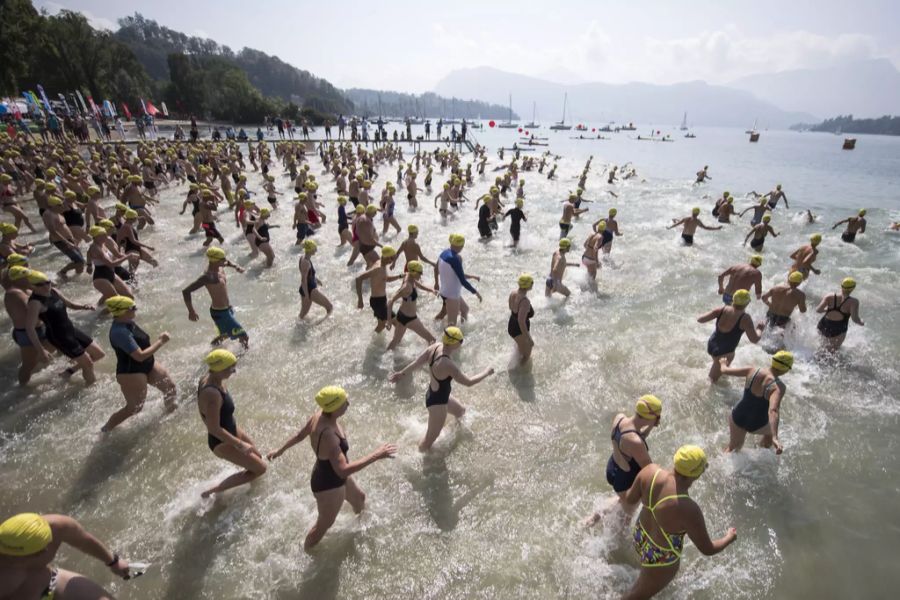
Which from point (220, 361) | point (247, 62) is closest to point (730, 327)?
point (220, 361)

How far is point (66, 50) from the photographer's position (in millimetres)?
50375

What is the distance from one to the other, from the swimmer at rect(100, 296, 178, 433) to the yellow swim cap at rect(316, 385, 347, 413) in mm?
2500

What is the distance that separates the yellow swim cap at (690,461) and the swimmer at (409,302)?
14.2ft

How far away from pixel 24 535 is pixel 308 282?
5.74 meters

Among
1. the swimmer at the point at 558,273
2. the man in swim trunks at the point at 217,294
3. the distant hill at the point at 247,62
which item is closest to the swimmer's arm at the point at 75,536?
the man in swim trunks at the point at 217,294

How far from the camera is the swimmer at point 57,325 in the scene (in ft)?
17.5

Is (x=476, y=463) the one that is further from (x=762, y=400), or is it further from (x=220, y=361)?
(x=762, y=400)

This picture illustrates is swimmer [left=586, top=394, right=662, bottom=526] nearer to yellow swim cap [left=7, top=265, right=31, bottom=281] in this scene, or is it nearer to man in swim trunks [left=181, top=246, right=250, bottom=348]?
man in swim trunks [left=181, top=246, right=250, bottom=348]

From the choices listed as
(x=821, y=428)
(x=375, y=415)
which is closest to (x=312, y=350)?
(x=375, y=415)

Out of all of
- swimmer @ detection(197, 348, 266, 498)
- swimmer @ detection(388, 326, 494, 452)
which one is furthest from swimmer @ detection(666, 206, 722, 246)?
swimmer @ detection(197, 348, 266, 498)

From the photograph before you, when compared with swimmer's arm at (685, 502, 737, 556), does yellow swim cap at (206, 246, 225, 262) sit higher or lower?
higher

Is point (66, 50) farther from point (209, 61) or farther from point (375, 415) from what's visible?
point (375, 415)

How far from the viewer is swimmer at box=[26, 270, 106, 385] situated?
533cm

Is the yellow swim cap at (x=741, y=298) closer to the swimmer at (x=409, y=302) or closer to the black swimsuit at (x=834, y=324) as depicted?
the black swimsuit at (x=834, y=324)
